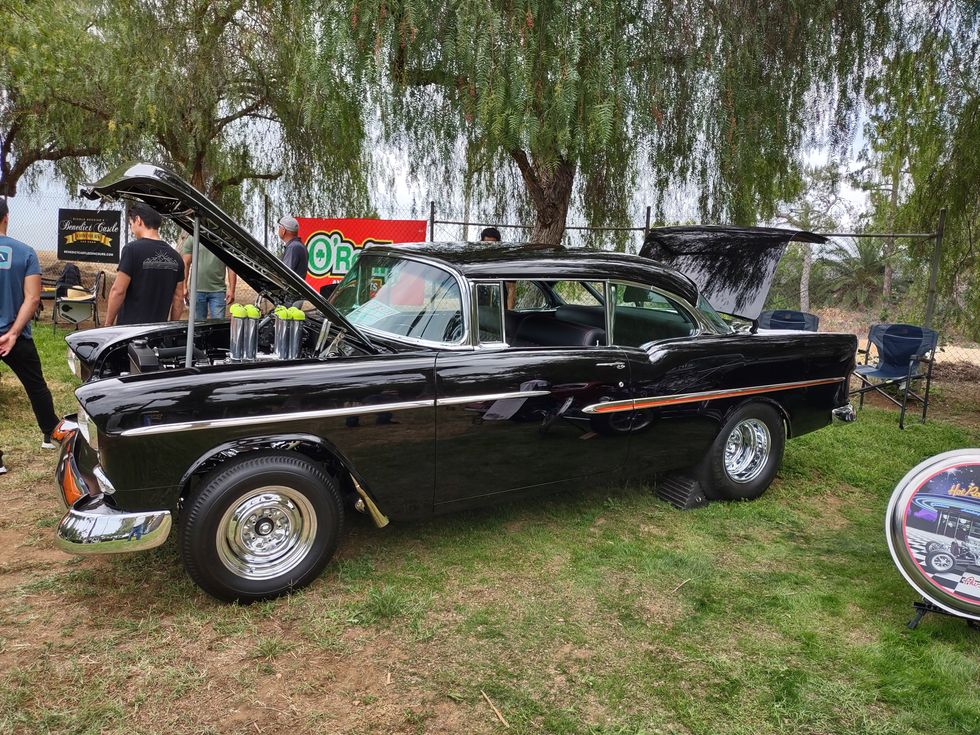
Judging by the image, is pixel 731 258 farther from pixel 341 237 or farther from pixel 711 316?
pixel 341 237

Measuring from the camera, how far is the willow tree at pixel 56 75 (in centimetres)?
994

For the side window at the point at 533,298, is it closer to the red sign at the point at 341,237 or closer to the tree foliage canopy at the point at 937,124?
the red sign at the point at 341,237

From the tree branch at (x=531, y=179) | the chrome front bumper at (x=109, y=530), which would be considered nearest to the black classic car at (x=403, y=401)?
the chrome front bumper at (x=109, y=530)

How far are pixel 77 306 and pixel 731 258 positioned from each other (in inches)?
389

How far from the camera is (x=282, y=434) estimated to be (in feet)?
10.4

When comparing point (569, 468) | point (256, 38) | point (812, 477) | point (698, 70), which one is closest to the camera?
point (569, 468)

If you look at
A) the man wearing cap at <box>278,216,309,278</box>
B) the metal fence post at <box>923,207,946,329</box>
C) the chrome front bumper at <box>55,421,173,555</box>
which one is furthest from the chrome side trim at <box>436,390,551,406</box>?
the metal fence post at <box>923,207,946,329</box>

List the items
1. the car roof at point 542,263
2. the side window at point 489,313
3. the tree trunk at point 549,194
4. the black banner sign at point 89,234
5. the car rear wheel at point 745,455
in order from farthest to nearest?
1. the black banner sign at point 89,234
2. the tree trunk at point 549,194
3. the car rear wheel at point 745,455
4. the car roof at point 542,263
5. the side window at point 489,313

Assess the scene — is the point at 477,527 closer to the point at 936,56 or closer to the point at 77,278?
the point at 936,56

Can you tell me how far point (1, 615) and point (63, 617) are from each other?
27 centimetres

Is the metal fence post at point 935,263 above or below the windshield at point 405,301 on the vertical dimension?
above

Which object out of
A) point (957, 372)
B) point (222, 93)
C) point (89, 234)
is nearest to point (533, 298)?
point (222, 93)

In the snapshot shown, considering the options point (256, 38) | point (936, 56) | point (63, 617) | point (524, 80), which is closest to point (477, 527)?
point (63, 617)

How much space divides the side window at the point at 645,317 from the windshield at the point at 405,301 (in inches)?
42.8
